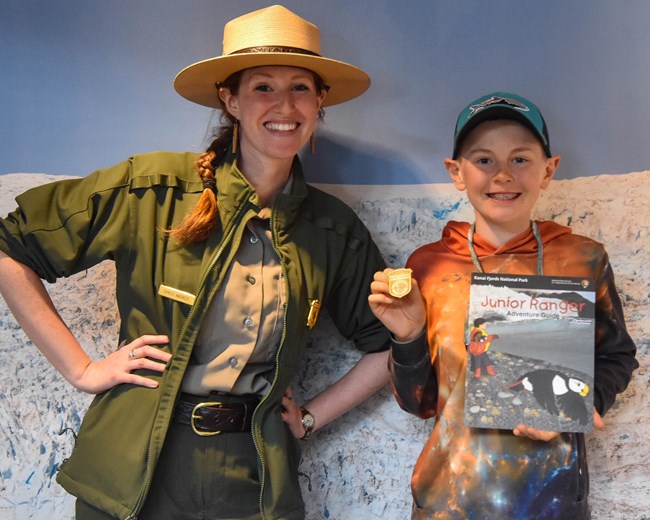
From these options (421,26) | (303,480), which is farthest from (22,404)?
(421,26)

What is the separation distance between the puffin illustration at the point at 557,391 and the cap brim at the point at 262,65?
83 centimetres

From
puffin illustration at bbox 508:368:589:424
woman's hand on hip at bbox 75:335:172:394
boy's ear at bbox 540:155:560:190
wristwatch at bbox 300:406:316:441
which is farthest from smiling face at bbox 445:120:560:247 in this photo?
woman's hand on hip at bbox 75:335:172:394

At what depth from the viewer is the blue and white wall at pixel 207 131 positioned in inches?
79.9

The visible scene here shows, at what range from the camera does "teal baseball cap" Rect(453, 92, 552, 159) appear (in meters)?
1.59

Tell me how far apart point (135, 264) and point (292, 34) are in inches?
25.1

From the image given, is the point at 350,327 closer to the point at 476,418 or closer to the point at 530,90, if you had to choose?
the point at 476,418

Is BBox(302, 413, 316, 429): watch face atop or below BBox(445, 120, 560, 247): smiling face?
below

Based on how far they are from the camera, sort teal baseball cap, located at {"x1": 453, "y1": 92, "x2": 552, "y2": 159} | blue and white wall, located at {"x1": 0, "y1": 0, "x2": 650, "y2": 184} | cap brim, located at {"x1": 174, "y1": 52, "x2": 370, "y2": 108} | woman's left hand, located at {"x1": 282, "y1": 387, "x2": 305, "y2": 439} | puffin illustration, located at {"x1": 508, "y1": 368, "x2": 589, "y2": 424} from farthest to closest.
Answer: blue and white wall, located at {"x1": 0, "y1": 0, "x2": 650, "y2": 184} → woman's left hand, located at {"x1": 282, "y1": 387, "x2": 305, "y2": 439} → cap brim, located at {"x1": 174, "y1": 52, "x2": 370, "y2": 108} → teal baseball cap, located at {"x1": 453, "y1": 92, "x2": 552, "y2": 159} → puffin illustration, located at {"x1": 508, "y1": 368, "x2": 589, "y2": 424}

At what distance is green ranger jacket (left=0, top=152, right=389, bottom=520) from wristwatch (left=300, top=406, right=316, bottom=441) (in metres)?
0.13

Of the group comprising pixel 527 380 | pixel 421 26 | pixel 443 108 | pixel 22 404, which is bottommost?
pixel 22 404

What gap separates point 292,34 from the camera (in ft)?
5.67

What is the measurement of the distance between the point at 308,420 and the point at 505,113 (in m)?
0.89

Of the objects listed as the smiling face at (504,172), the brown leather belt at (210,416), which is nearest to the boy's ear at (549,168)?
the smiling face at (504,172)

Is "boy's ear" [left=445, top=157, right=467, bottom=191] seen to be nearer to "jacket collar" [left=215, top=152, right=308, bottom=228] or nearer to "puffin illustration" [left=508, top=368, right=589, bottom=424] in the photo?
"jacket collar" [left=215, top=152, right=308, bottom=228]
